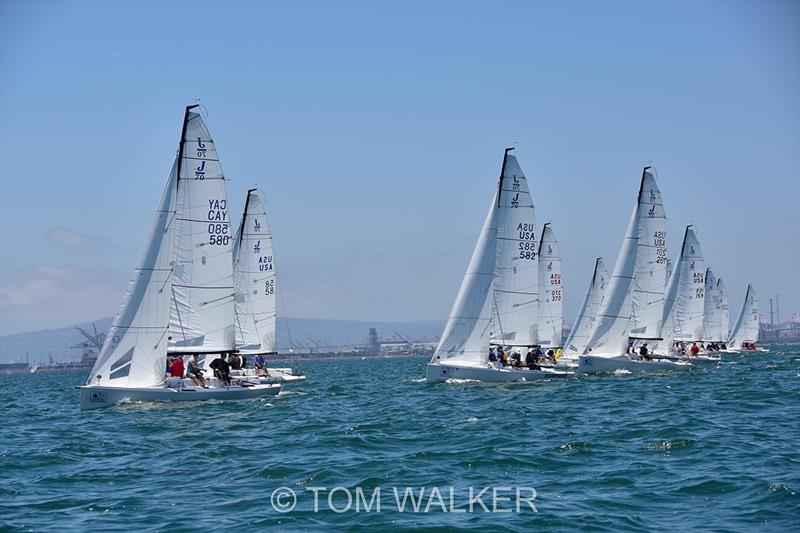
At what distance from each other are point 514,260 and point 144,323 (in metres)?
16.7

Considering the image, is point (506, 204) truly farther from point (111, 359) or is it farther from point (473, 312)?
A: point (111, 359)

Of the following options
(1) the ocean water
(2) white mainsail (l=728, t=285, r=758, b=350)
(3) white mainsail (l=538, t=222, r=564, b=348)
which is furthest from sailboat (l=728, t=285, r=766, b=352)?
(1) the ocean water

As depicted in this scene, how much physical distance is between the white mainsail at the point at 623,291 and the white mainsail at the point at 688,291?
55.2 feet

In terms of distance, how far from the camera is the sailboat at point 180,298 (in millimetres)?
30594

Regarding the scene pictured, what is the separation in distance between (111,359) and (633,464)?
18.3m


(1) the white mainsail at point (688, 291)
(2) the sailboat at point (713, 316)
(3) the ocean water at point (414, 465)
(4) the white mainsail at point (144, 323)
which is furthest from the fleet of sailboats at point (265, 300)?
(2) the sailboat at point (713, 316)

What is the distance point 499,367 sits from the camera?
4072 cm

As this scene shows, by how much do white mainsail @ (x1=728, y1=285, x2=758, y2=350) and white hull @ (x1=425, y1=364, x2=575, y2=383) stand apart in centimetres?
7067

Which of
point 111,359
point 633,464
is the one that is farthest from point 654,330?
point 633,464

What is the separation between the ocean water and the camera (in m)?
13.9

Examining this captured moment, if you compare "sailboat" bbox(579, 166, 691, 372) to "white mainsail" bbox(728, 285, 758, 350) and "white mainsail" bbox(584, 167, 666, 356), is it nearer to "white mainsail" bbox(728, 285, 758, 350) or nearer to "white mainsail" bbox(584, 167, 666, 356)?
"white mainsail" bbox(584, 167, 666, 356)

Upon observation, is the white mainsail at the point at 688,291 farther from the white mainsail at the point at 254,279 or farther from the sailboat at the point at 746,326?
the sailboat at the point at 746,326

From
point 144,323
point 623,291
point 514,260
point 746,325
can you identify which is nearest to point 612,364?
point 623,291

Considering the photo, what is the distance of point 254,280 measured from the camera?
152ft
